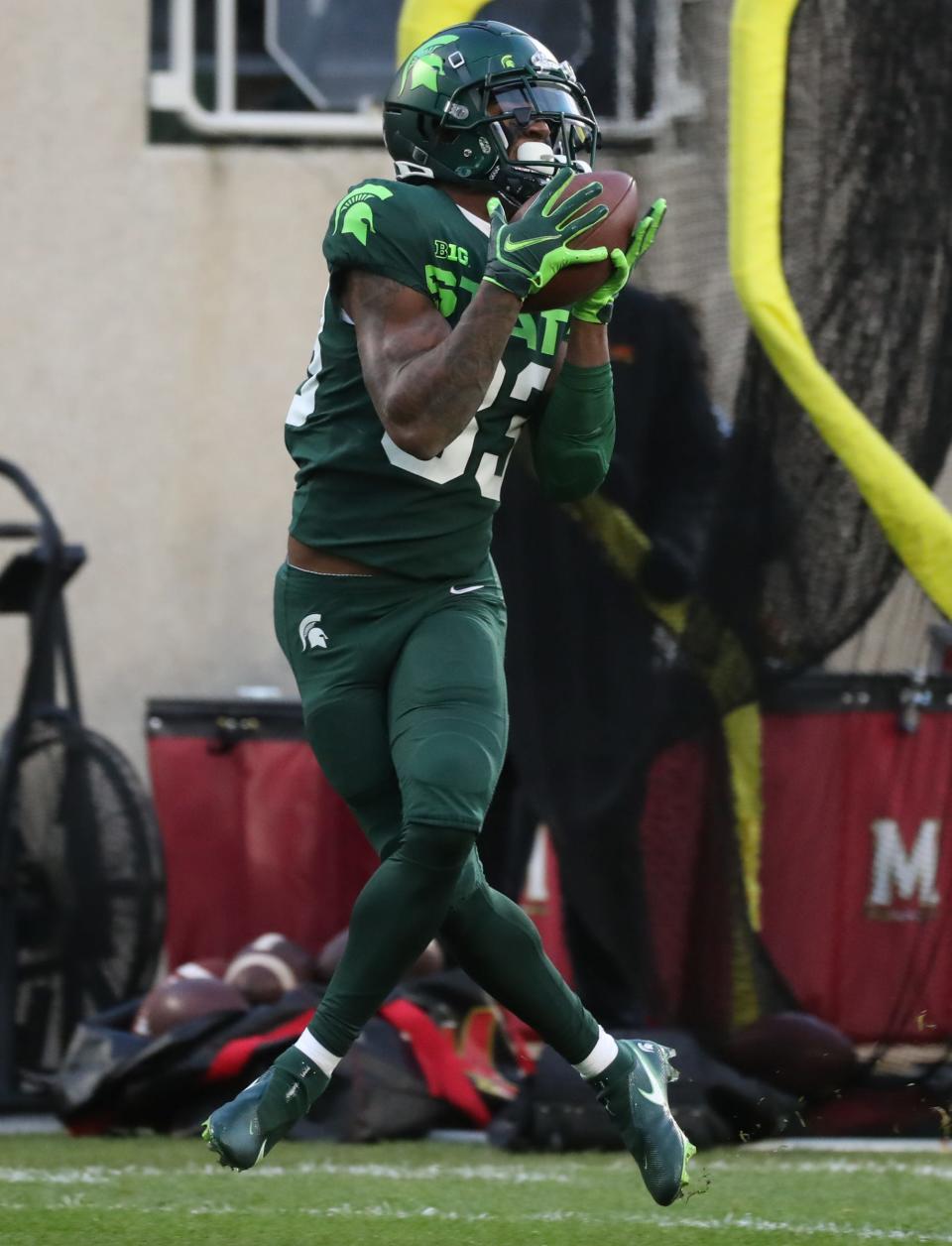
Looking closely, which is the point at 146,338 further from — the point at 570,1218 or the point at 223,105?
the point at 570,1218

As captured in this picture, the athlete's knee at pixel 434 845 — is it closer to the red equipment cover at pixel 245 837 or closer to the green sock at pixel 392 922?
the green sock at pixel 392 922

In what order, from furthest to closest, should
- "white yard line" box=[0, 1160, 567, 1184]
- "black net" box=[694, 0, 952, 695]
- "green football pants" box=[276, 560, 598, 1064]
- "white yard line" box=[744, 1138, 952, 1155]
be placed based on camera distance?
1. "black net" box=[694, 0, 952, 695]
2. "white yard line" box=[744, 1138, 952, 1155]
3. "white yard line" box=[0, 1160, 567, 1184]
4. "green football pants" box=[276, 560, 598, 1064]

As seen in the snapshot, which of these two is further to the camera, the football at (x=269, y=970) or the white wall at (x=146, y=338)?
the white wall at (x=146, y=338)

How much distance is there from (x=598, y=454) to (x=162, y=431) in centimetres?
472

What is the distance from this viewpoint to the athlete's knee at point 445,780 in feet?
11.3

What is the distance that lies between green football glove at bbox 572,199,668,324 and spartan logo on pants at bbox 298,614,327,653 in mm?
646

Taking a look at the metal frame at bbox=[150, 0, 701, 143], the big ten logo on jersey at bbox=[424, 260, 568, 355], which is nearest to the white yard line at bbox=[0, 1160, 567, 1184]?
the big ten logo on jersey at bbox=[424, 260, 568, 355]

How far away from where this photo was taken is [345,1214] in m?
4.28

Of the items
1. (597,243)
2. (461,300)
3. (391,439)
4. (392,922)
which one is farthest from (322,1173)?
(597,243)

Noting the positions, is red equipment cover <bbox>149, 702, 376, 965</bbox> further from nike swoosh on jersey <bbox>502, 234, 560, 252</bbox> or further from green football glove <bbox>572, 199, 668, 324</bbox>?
nike swoosh on jersey <bbox>502, 234, 560, 252</bbox>

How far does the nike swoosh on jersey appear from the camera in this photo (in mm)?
3389

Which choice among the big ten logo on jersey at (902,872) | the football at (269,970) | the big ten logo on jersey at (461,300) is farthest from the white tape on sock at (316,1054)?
the football at (269,970)

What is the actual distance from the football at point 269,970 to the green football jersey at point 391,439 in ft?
8.50

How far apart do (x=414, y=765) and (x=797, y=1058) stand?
91.0 inches
